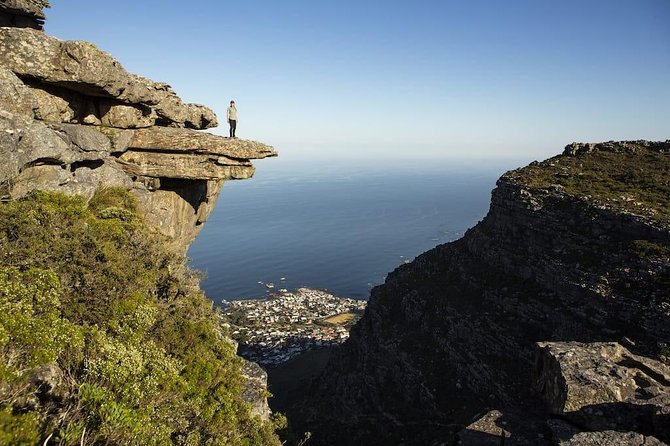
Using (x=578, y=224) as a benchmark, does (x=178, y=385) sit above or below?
below

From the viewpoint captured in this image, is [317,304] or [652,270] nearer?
[652,270]

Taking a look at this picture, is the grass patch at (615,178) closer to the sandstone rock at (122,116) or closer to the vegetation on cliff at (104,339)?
the vegetation on cliff at (104,339)

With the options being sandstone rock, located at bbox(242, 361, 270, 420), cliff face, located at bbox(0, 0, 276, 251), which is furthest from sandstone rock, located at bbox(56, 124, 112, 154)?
sandstone rock, located at bbox(242, 361, 270, 420)

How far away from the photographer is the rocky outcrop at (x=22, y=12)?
1020 inches

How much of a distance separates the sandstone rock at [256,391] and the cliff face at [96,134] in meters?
12.5

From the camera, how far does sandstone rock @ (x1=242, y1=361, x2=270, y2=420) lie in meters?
21.6

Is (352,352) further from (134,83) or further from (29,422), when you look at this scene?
(29,422)

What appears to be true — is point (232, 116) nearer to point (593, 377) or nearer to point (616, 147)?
point (593, 377)

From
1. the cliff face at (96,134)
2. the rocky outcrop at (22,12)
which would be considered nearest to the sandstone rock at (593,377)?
the cliff face at (96,134)

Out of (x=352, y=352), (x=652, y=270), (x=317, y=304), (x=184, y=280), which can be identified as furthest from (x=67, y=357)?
(x=317, y=304)

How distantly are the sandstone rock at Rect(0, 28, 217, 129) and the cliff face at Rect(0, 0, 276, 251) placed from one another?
0.05 metres

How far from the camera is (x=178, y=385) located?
1369cm

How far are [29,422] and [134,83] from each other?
23.8 m

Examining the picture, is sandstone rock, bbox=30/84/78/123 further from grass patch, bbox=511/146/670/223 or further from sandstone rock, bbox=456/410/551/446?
grass patch, bbox=511/146/670/223
